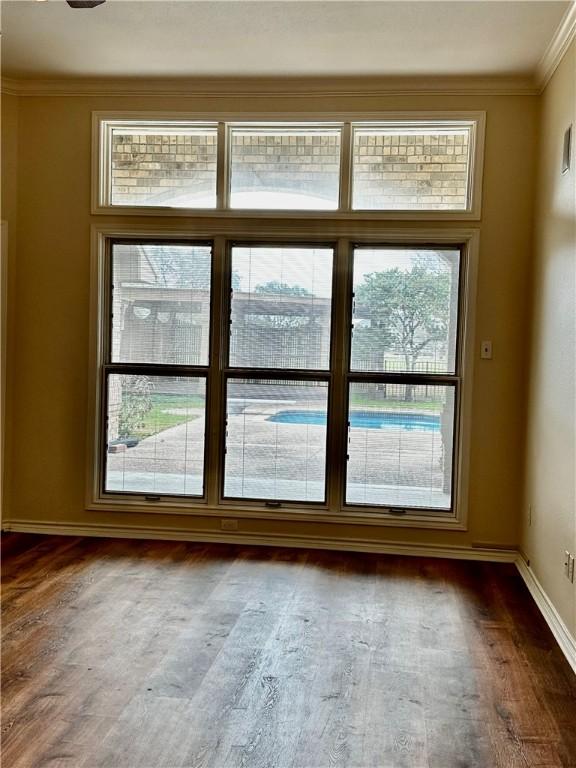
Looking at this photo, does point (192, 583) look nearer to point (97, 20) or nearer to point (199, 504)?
point (199, 504)

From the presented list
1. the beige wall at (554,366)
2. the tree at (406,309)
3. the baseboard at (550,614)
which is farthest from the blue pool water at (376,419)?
the baseboard at (550,614)

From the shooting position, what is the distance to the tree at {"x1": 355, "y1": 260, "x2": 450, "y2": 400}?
462 centimetres

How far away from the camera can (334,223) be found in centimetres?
462

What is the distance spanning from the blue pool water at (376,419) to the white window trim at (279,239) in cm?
22

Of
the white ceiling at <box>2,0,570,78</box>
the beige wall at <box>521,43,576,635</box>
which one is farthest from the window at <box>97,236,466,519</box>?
the white ceiling at <box>2,0,570,78</box>

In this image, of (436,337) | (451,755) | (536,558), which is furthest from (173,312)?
(451,755)

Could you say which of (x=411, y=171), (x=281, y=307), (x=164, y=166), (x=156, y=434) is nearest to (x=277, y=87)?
(x=164, y=166)

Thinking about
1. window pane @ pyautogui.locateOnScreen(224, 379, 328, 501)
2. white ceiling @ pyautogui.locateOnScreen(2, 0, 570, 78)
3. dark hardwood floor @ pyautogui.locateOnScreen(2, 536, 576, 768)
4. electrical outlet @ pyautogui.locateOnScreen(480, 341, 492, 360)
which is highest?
white ceiling @ pyautogui.locateOnScreen(2, 0, 570, 78)

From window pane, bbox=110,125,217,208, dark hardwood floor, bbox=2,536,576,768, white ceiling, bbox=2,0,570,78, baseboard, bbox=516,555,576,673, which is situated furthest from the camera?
window pane, bbox=110,125,217,208

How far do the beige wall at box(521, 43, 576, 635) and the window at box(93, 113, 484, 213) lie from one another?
1.83 feet

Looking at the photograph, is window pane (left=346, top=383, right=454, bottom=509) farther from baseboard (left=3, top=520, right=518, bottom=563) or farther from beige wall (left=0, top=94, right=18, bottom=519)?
beige wall (left=0, top=94, right=18, bottom=519)

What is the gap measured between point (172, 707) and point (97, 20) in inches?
132

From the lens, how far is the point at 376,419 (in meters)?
4.71

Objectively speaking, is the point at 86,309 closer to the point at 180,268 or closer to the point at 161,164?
the point at 180,268
